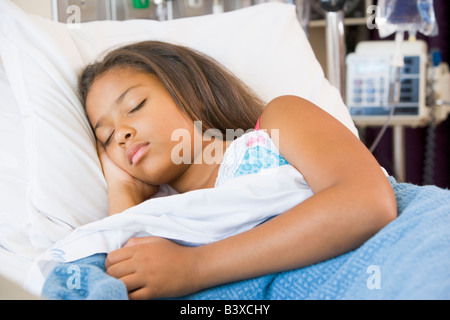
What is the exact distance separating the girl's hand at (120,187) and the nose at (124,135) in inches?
4.3

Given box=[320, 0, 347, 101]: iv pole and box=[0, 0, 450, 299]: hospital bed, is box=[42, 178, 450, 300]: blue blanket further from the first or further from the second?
box=[320, 0, 347, 101]: iv pole

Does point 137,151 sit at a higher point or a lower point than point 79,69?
lower

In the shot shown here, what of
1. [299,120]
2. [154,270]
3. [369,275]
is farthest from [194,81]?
[369,275]

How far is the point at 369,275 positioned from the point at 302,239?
100 mm

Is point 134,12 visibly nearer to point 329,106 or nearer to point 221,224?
point 329,106

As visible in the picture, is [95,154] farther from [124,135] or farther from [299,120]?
[299,120]

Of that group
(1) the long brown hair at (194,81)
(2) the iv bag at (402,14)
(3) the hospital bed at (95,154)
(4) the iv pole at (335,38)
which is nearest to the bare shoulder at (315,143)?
(3) the hospital bed at (95,154)

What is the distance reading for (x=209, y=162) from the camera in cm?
107

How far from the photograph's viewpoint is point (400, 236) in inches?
25.9

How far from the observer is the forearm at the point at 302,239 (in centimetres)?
68

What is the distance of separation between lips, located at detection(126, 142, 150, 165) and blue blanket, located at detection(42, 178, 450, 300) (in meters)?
0.27

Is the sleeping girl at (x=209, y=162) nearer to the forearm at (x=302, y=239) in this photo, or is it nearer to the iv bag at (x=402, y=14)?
the forearm at (x=302, y=239)

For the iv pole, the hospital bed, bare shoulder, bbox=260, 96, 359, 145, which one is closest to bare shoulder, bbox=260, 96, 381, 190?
bare shoulder, bbox=260, 96, 359, 145
